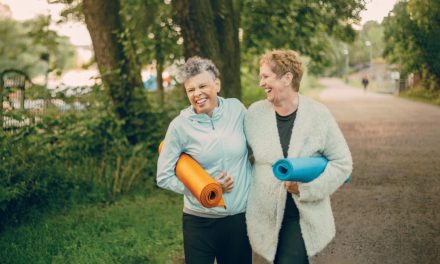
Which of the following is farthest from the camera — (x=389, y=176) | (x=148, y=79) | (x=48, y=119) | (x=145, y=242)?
(x=148, y=79)

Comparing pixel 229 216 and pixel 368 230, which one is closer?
pixel 229 216

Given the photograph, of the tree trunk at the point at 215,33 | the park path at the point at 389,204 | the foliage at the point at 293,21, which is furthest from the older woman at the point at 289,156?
the foliage at the point at 293,21

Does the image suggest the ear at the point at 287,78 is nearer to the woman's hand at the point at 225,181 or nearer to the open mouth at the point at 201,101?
the open mouth at the point at 201,101

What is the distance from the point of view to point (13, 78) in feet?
26.0

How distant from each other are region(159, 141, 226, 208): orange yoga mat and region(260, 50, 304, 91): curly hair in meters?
0.67

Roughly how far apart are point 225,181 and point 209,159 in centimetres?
16

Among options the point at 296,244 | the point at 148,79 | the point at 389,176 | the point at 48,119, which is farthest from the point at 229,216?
the point at 148,79

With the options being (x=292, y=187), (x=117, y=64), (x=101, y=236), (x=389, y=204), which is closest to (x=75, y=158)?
(x=117, y=64)

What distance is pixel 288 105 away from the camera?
305 centimetres

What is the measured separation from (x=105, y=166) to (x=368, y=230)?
3832 millimetres

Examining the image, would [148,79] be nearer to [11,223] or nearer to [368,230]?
[11,223]

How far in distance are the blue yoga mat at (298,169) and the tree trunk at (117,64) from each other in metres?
5.98

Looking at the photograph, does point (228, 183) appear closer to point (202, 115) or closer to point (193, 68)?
point (202, 115)

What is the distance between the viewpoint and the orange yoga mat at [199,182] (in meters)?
2.80
